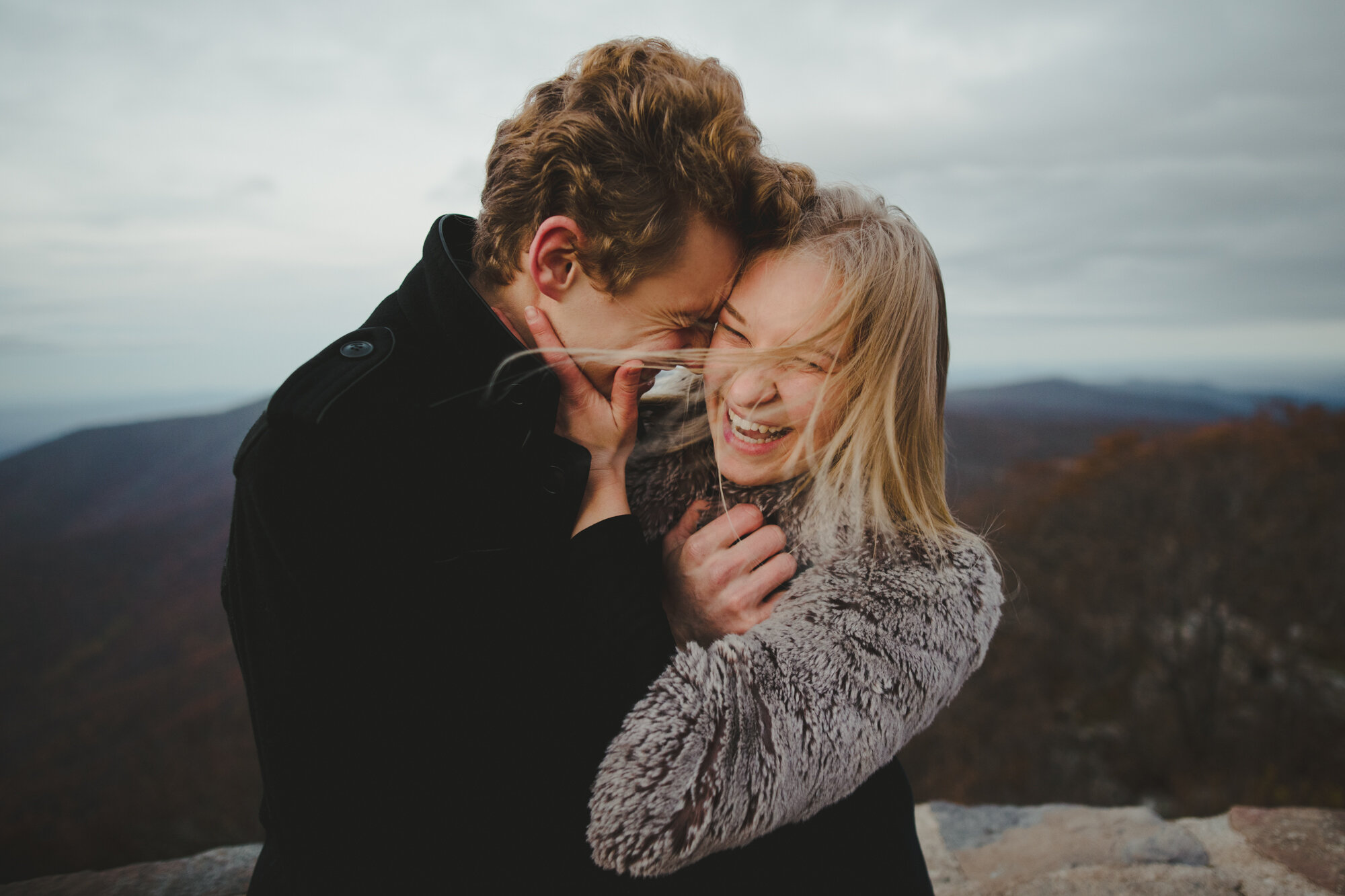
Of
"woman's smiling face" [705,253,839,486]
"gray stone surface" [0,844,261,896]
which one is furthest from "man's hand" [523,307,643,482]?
"gray stone surface" [0,844,261,896]

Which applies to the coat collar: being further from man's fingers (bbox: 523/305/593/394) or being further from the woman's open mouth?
the woman's open mouth

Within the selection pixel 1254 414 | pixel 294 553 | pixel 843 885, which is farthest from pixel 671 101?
pixel 1254 414

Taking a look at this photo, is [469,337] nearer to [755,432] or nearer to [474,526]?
[474,526]

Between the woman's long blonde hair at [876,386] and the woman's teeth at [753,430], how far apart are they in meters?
0.10

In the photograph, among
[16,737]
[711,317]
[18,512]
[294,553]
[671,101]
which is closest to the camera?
[294,553]

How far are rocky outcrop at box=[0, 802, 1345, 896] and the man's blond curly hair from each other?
2552 millimetres

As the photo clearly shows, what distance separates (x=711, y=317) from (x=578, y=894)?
1.45 m

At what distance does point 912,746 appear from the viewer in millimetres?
16047

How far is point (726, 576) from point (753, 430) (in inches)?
16.5

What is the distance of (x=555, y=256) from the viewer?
160 centimetres

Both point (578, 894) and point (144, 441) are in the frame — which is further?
point (144, 441)

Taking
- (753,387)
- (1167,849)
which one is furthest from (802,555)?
(1167,849)

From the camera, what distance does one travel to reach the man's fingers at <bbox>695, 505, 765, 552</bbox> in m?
1.83

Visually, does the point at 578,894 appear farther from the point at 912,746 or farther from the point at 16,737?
the point at 16,737
